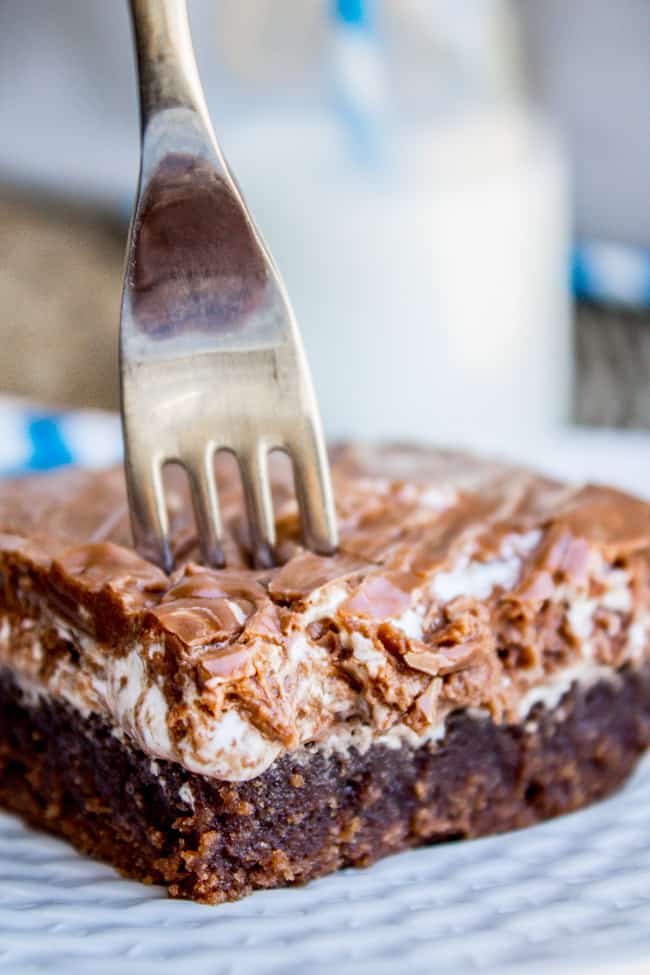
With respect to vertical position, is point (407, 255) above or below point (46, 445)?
above

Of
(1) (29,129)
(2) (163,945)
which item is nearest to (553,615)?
(2) (163,945)

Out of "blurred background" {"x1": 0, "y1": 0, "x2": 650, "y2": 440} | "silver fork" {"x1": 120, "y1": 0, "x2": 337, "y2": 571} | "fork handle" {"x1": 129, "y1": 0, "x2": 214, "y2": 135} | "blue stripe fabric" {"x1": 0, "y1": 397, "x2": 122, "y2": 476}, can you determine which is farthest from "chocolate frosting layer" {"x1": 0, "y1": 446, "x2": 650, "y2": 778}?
"blurred background" {"x1": 0, "y1": 0, "x2": 650, "y2": 440}

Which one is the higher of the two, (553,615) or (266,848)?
(553,615)

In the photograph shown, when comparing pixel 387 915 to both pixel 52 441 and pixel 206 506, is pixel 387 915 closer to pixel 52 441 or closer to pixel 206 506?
pixel 206 506

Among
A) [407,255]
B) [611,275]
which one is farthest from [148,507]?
[611,275]

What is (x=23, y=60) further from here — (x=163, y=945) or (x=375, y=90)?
(x=163, y=945)

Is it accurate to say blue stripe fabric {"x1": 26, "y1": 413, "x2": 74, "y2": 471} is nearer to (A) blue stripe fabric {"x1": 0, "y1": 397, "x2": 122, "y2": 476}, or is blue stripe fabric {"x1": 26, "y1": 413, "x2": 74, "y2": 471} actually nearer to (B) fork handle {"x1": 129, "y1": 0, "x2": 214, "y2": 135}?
(A) blue stripe fabric {"x1": 0, "y1": 397, "x2": 122, "y2": 476}

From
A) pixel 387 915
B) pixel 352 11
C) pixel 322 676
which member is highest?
pixel 352 11
